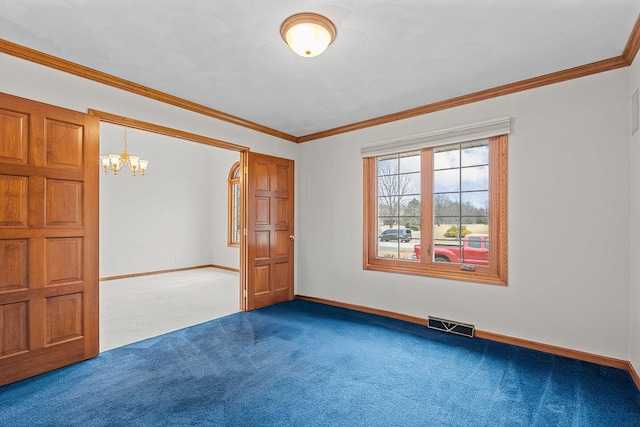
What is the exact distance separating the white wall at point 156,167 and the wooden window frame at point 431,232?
159cm

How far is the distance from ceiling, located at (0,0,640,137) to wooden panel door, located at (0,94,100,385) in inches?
25.6

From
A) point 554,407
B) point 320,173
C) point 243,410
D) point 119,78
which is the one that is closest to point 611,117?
point 554,407

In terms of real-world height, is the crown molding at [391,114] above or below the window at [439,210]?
above

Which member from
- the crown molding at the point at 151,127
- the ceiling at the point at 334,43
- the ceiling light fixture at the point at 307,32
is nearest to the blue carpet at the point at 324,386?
the crown molding at the point at 151,127

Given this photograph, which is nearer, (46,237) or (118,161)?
(46,237)

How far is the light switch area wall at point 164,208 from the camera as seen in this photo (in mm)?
6699

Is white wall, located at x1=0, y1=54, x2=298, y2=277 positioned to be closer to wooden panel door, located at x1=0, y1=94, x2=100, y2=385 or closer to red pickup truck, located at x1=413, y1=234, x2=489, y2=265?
wooden panel door, located at x1=0, y1=94, x2=100, y2=385

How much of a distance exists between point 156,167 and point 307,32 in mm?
6466

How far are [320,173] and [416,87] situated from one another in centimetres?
200

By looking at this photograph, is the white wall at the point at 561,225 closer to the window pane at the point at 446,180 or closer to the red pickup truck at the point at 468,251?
the red pickup truck at the point at 468,251

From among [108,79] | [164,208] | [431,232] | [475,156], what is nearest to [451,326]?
[431,232]

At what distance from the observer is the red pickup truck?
11.5ft

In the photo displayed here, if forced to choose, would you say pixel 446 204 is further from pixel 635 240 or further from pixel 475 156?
pixel 635 240

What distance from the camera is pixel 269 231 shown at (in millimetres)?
4730
